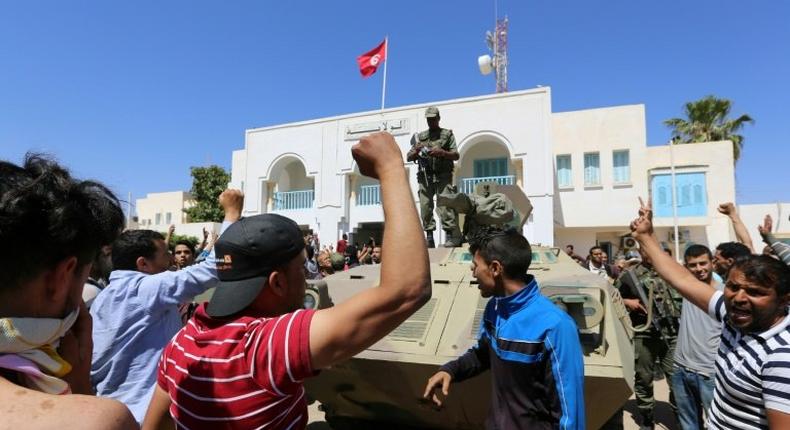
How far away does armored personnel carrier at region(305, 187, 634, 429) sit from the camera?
3.07 metres

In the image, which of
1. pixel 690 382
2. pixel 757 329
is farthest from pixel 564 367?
pixel 690 382

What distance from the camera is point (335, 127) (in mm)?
20734

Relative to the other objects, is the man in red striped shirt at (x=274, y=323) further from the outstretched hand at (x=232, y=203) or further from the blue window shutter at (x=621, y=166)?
the blue window shutter at (x=621, y=166)


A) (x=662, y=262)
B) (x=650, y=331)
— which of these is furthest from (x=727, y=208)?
(x=650, y=331)

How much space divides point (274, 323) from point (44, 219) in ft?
1.78

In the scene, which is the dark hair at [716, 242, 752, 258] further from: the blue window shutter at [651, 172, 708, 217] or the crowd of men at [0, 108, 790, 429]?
the blue window shutter at [651, 172, 708, 217]

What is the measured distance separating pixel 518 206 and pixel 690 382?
288cm

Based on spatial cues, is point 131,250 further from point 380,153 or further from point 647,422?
point 647,422

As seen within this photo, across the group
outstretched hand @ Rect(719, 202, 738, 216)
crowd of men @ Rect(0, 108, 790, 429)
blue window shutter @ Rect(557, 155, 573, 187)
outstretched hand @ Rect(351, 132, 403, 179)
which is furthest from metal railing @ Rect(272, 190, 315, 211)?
outstretched hand @ Rect(351, 132, 403, 179)

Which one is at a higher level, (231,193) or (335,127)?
(335,127)

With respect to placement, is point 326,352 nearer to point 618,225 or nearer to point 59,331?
point 59,331

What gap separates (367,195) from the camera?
20.7m

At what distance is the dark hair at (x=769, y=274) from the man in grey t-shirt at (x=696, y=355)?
6.09 ft

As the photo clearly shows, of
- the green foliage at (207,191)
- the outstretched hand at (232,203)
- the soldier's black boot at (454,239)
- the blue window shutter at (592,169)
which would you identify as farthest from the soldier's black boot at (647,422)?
the green foliage at (207,191)
